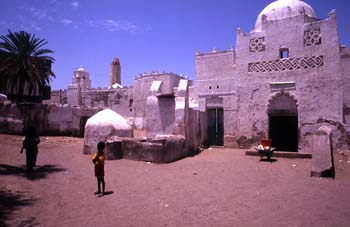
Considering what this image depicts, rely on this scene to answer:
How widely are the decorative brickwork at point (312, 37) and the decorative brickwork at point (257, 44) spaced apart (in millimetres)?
2104

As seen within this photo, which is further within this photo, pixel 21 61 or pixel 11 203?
pixel 21 61

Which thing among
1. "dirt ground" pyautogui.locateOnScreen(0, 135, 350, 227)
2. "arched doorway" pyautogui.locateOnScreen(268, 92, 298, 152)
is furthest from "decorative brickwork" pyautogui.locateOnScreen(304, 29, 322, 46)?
"dirt ground" pyautogui.locateOnScreen(0, 135, 350, 227)

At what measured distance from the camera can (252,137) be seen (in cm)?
1507

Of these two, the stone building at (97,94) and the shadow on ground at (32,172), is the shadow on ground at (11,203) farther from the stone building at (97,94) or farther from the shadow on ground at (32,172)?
the stone building at (97,94)

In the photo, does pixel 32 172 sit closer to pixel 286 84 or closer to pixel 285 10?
pixel 286 84

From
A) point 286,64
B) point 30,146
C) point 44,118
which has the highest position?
point 286,64

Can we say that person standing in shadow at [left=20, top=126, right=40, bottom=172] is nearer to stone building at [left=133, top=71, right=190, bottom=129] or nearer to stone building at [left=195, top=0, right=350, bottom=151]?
stone building at [left=195, top=0, right=350, bottom=151]

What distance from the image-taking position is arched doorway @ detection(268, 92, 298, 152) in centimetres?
1441

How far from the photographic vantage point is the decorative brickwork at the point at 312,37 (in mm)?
13562

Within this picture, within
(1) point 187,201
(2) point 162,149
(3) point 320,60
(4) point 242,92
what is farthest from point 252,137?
(1) point 187,201

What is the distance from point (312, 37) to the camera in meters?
13.7

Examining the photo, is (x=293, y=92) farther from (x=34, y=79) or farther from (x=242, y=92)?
(x=34, y=79)

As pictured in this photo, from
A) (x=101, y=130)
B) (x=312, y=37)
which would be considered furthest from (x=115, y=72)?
(x=312, y=37)

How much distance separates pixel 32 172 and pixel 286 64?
12.5 m
